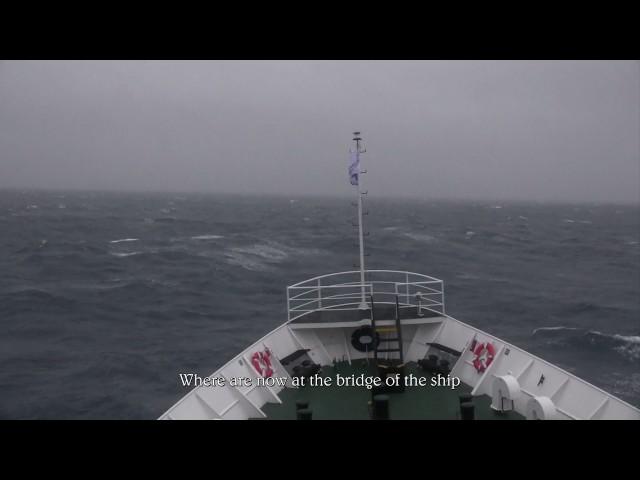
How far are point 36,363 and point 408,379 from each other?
17.4m

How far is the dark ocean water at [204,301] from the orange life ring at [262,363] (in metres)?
6.64

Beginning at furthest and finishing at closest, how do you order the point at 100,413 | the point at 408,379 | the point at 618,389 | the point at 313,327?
1. the point at 618,389
2. the point at 100,413
3. the point at 313,327
4. the point at 408,379

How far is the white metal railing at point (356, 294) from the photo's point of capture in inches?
540

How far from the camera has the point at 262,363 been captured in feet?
39.5

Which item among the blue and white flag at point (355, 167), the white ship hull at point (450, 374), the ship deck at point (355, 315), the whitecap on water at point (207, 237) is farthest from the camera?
the whitecap on water at point (207, 237)

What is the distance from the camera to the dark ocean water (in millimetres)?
19797

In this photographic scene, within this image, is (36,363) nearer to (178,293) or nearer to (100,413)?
(100,413)

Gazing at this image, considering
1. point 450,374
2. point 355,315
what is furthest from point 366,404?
point 355,315

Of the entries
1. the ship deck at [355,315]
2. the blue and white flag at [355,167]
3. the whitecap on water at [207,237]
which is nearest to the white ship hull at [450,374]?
the ship deck at [355,315]

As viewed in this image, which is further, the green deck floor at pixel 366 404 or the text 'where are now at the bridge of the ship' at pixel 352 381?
the text 'where are now at the bridge of the ship' at pixel 352 381

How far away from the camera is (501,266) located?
2030 inches

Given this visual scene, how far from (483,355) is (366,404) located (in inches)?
136

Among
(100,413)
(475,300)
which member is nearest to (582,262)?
(475,300)

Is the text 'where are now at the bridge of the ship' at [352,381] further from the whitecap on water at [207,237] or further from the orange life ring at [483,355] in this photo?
the whitecap on water at [207,237]
